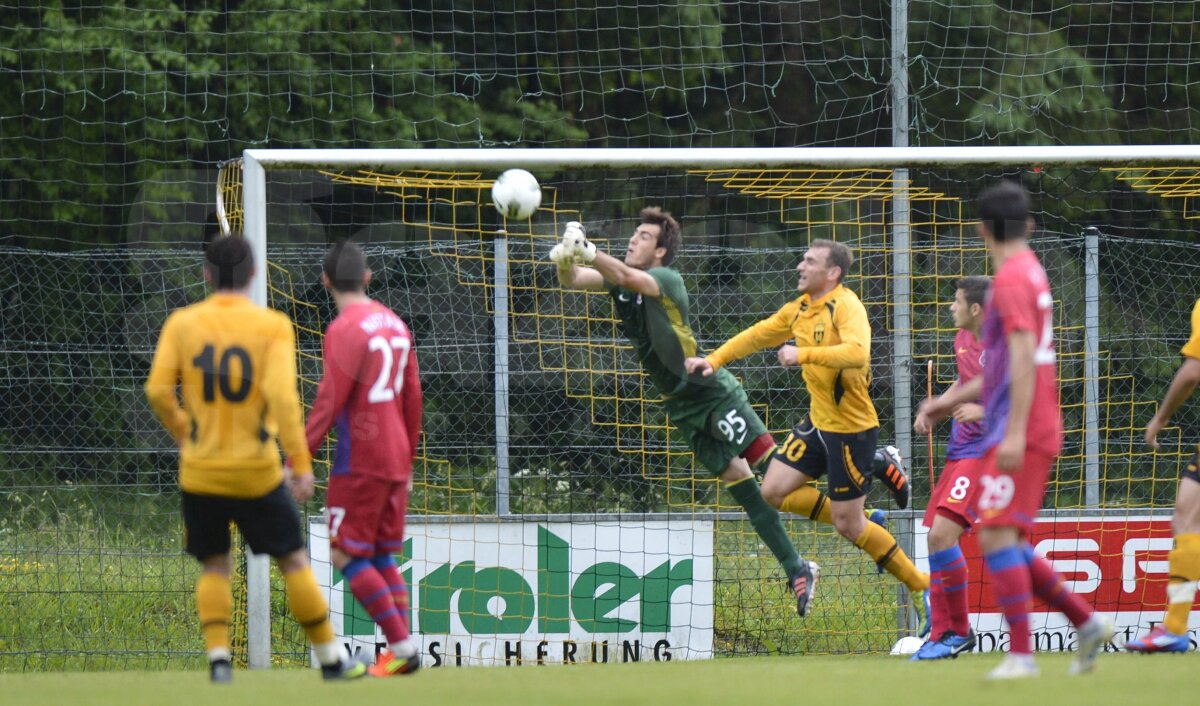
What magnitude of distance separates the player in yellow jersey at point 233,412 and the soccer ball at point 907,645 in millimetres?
4001

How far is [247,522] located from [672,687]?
5.60ft

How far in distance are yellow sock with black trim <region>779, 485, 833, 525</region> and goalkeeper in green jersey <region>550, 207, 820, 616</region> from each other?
110 millimetres

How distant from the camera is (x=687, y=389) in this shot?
26.3ft

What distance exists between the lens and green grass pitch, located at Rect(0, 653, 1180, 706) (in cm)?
486

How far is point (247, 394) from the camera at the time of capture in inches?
217

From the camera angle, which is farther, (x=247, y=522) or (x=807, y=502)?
(x=807, y=502)

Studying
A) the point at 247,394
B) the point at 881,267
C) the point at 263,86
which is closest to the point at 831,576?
the point at 881,267

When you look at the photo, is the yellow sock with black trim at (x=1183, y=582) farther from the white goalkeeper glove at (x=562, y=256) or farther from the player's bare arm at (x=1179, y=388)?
the white goalkeeper glove at (x=562, y=256)

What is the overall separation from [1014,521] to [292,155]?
4212mm

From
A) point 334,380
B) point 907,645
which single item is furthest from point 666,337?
point 334,380

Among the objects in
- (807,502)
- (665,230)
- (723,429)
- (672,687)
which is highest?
(665,230)

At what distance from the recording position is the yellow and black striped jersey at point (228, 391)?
5.48 metres

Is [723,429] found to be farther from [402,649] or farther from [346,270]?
[346,270]

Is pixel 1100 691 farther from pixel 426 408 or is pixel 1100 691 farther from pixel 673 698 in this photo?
pixel 426 408
